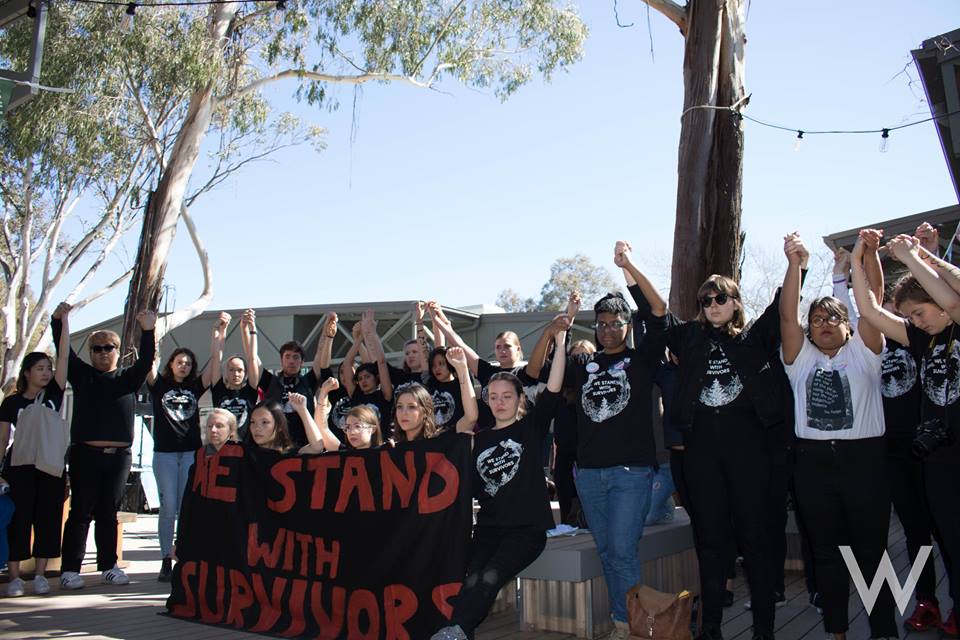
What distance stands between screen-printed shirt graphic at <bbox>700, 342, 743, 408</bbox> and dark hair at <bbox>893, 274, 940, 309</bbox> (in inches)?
33.2

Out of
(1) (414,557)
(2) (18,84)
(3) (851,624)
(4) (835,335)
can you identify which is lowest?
(3) (851,624)

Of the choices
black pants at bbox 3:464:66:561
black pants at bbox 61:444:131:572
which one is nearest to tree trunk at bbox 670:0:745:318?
black pants at bbox 61:444:131:572

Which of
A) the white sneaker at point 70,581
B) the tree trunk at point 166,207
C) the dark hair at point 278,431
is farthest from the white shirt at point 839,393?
the tree trunk at point 166,207

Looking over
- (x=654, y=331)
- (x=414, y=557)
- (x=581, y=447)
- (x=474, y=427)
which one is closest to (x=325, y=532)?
(x=414, y=557)

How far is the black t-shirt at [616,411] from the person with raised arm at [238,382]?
2981mm

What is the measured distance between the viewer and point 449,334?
5.68 meters

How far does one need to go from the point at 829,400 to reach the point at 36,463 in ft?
17.2

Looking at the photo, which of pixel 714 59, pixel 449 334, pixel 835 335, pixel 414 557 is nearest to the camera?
pixel 835 335

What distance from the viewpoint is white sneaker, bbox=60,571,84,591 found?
604 cm

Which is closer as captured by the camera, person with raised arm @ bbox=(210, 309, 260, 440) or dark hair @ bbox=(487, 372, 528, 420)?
dark hair @ bbox=(487, 372, 528, 420)

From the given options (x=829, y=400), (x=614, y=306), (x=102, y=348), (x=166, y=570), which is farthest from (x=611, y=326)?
(x=166, y=570)

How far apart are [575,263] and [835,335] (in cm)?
5456

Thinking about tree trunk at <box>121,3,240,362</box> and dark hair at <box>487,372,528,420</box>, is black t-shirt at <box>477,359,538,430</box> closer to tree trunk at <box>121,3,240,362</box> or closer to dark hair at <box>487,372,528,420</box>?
dark hair at <box>487,372,528,420</box>

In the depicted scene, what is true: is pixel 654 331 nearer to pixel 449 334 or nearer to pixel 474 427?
pixel 474 427
